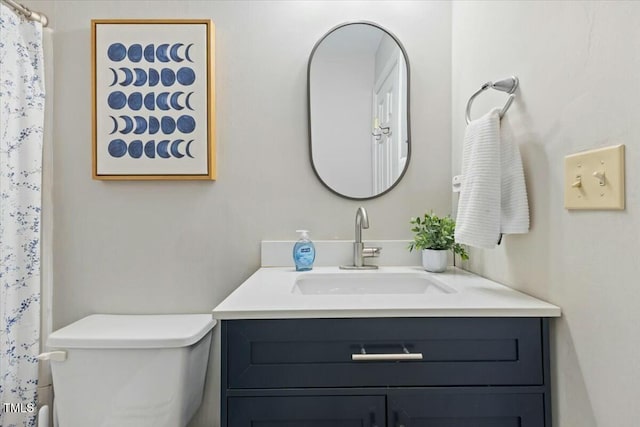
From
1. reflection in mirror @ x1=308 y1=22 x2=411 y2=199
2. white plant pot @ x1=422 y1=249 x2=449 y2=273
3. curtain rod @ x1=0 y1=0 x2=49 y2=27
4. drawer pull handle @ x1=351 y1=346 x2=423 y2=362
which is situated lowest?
drawer pull handle @ x1=351 y1=346 x2=423 y2=362

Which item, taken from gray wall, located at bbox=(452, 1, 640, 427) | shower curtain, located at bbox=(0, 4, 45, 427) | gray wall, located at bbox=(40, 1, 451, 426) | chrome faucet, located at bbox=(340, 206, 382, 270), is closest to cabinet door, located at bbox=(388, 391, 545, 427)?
gray wall, located at bbox=(452, 1, 640, 427)

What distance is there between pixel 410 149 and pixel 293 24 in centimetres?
69

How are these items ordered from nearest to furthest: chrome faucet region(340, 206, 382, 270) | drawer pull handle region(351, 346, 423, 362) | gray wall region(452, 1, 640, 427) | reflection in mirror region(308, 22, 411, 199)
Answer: gray wall region(452, 1, 640, 427) < drawer pull handle region(351, 346, 423, 362) < chrome faucet region(340, 206, 382, 270) < reflection in mirror region(308, 22, 411, 199)

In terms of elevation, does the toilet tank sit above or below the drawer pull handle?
below

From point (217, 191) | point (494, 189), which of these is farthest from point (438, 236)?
point (217, 191)

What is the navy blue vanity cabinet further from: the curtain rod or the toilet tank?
the curtain rod

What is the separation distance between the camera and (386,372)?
934 millimetres

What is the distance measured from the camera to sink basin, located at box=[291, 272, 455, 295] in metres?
1.44

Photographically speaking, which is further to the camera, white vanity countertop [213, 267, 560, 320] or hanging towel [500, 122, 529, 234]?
hanging towel [500, 122, 529, 234]

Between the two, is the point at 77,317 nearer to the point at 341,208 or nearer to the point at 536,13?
the point at 341,208

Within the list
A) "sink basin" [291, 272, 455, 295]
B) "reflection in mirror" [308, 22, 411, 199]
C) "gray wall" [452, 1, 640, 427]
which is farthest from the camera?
"reflection in mirror" [308, 22, 411, 199]

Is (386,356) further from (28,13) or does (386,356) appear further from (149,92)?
(28,13)

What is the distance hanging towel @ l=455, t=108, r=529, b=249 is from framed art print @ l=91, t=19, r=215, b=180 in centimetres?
99

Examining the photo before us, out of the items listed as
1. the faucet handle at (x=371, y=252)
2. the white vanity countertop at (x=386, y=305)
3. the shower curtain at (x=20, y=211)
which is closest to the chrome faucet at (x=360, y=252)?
the faucet handle at (x=371, y=252)
